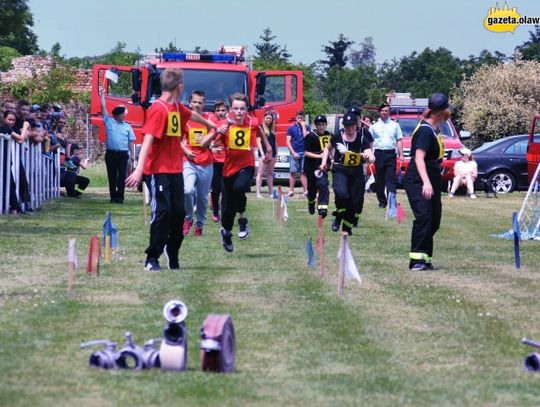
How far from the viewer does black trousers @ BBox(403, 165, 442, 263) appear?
14.6m

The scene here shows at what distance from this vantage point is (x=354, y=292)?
12078 mm

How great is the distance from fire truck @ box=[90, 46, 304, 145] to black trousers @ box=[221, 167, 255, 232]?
12.1m

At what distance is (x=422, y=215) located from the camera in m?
14.7

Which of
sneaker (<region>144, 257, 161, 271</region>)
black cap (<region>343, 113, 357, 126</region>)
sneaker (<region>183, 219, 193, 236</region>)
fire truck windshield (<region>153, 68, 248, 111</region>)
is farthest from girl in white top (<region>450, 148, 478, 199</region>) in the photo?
sneaker (<region>144, 257, 161, 271</region>)

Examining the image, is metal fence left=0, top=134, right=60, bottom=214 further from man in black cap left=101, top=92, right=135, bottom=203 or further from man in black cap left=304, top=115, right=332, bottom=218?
man in black cap left=304, top=115, right=332, bottom=218

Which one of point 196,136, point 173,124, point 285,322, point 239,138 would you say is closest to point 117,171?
point 196,136

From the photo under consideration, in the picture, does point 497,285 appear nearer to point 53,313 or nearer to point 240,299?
point 240,299

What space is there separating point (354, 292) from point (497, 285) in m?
1.63

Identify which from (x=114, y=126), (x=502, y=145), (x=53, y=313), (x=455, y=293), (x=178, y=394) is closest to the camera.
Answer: (x=178, y=394)

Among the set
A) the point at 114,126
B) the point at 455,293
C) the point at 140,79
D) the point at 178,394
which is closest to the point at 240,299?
the point at 455,293

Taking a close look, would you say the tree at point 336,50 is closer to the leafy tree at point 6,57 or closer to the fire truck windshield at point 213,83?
the leafy tree at point 6,57

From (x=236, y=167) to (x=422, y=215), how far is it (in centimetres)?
276

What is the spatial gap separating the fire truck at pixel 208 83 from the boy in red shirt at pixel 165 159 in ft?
49.3

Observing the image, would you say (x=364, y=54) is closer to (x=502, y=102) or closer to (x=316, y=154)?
(x=502, y=102)
